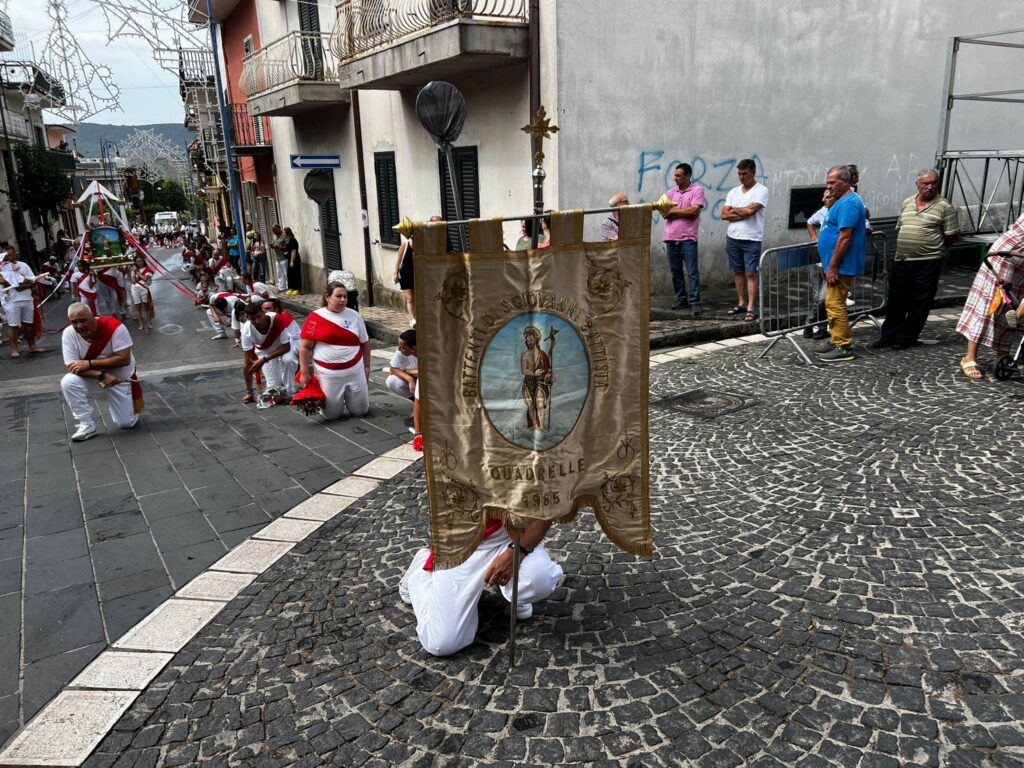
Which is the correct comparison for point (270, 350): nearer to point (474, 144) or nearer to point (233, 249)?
point (474, 144)

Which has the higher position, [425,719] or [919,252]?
[919,252]

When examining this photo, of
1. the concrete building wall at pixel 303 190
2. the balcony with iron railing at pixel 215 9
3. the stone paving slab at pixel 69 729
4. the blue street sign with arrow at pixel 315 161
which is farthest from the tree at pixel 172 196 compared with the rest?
the stone paving slab at pixel 69 729

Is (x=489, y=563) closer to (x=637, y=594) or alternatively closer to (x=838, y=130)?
(x=637, y=594)

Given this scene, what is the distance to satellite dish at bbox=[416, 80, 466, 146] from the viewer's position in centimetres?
340

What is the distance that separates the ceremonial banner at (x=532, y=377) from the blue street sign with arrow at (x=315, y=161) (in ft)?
45.6

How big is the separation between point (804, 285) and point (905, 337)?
1.33 metres

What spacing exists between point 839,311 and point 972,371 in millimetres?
1373

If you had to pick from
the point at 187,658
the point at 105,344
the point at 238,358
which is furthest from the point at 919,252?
the point at 238,358

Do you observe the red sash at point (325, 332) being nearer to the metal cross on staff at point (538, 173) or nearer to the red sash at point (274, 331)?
the red sash at point (274, 331)

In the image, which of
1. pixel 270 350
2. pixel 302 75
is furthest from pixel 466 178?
pixel 302 75

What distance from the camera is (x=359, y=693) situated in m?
3.21

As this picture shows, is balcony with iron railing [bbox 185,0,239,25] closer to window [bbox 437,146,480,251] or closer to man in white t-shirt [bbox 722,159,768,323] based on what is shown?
window [bbox 437,146,480,251]

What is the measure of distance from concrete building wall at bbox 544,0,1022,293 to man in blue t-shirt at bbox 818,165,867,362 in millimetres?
3461

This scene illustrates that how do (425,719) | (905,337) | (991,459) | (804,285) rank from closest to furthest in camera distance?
(425,719) → (991,459) → (905,337) → (804,285)
